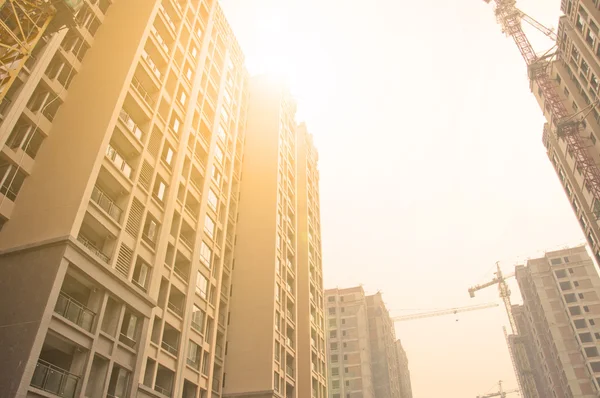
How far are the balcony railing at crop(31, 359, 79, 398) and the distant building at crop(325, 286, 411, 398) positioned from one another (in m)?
84.1

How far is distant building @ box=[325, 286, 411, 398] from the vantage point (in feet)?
326

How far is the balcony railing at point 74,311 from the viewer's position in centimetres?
2319

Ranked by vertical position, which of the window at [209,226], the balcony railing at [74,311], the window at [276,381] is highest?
the window at [209,226]

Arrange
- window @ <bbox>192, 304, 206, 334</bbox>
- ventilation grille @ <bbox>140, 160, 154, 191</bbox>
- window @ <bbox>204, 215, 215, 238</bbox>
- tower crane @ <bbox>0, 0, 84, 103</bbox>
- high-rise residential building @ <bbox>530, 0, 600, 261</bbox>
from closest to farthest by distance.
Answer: tower crane @ <bbox>0, 0, 84, 103</bbox> → ventilation grille @ <bbox>140, 160, 154, 191</bbox> → window @ <bbox>192, 304, 206, 334</bbox> → window @ <bbox>204, 215, 215, 238</bbox> → high-rise residential building @ <bbox>530, 0, 600, 261</bbox>

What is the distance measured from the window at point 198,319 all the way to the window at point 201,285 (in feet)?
3.98

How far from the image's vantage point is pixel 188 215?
121 feet

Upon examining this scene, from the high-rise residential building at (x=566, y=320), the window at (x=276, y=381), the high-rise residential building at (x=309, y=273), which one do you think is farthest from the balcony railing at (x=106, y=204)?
the high-rise residential building at (x=566, y=320)

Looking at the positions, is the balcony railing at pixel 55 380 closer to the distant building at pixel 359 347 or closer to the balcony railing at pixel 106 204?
the balcony railing at pixel 106 204

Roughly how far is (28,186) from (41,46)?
9608 millimetres

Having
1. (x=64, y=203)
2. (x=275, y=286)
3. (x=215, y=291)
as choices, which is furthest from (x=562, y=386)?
(x=64, y=203)

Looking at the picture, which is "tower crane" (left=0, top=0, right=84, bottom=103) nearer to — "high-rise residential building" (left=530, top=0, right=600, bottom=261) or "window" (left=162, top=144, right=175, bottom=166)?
"window" (left=162, top=144, right=175, bottom=166)

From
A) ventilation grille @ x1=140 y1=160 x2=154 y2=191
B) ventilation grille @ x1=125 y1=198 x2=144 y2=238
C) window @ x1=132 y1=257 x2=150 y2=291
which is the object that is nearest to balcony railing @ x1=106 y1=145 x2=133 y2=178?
ventilation grille @ x1=140 y1=160 x2=154 y2=191

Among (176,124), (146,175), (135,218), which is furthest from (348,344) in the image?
(135,218)

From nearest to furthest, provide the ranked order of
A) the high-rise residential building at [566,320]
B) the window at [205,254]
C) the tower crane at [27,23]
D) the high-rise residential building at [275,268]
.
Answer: the tower crane at [27,23] < the window at [205,254] < the high-rise residential building at [275,268] < the high-rise residential building at [566,320]
